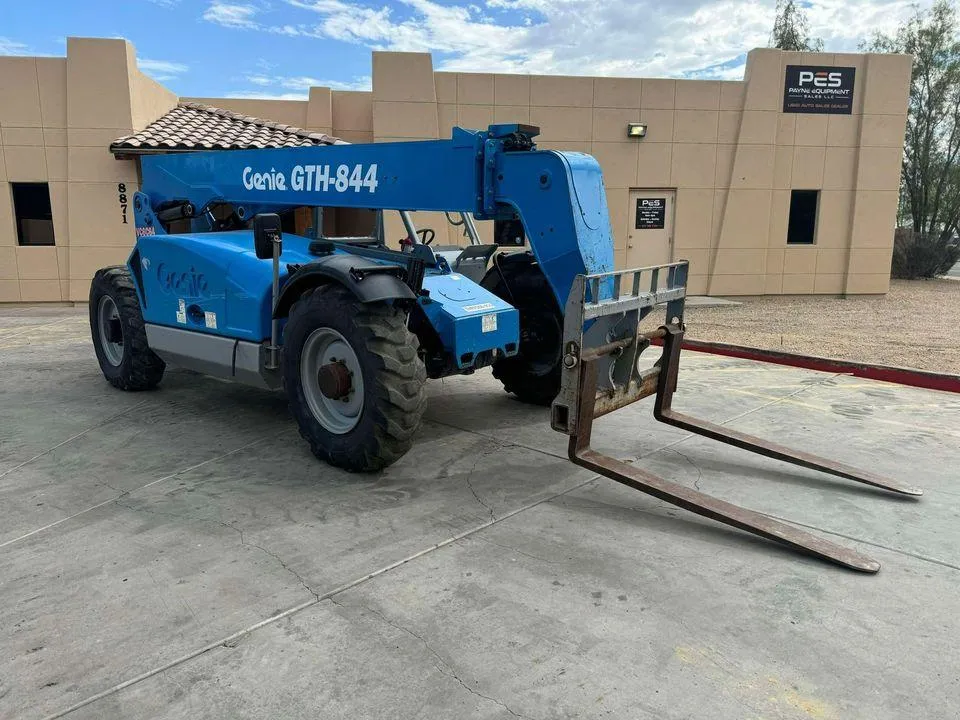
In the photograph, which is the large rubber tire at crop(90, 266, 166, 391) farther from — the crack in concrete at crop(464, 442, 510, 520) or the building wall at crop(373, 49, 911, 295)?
the building wall at crop(373, 49, 911, 295)

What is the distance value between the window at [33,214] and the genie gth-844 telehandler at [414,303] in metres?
9.19

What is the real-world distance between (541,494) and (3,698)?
113 inches

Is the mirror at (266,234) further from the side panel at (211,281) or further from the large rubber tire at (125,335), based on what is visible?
the large rubber tire at (125,335)

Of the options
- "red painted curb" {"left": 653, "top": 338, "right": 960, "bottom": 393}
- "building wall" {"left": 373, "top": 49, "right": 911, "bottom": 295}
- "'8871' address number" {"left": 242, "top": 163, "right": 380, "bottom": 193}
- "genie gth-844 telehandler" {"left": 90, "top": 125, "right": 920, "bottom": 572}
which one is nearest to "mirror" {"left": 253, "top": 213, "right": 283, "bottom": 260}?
"genie gth-844 telehandler" {"left": 90, "top": 125, "right": 920, "bottom": 572}

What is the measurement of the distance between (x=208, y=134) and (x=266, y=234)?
9663 mm

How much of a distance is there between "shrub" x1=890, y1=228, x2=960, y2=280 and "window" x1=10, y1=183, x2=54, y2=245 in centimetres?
2153

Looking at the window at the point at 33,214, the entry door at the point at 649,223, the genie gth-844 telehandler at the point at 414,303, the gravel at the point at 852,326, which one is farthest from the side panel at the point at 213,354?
the entry door at the point at 649,223

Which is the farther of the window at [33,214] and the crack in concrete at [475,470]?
the window at [33,214]

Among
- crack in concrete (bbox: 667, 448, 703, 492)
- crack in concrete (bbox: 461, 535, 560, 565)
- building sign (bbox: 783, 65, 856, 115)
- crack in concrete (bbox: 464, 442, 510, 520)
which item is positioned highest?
building sign (bbox: 783, 65, 856, 115)

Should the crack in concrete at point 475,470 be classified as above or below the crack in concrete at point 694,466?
below

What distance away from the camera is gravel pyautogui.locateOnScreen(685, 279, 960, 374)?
29.3 ft

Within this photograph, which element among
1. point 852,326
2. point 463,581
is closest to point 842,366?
point 852,326

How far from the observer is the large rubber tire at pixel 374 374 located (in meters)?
4.32

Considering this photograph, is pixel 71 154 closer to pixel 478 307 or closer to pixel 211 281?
pixel 211 281
